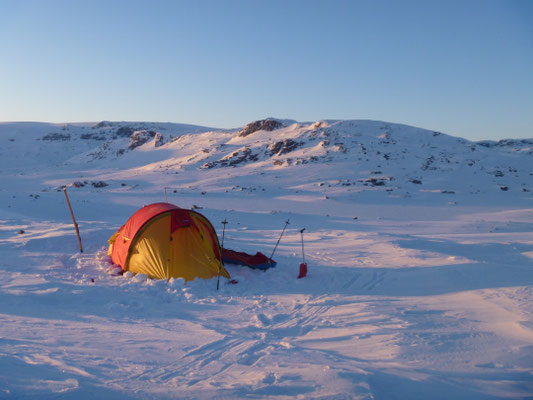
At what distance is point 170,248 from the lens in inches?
341

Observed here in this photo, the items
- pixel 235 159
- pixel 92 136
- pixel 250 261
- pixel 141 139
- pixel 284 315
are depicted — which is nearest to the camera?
pixel 284 315

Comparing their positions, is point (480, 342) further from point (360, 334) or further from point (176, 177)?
point (176, 177)

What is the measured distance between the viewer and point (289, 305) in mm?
7145

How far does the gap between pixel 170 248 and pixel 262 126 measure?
45414mm

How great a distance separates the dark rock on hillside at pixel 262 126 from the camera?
169ft

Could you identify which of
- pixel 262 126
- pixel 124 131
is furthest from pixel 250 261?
pixel 124 131

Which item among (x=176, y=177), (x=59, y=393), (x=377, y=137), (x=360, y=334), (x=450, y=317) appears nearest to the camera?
(x=59, y=393)

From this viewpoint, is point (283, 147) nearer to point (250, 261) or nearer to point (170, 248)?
point (250, 261)

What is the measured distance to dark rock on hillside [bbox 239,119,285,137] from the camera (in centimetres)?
5159

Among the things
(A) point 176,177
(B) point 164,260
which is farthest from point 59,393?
(A) point 176,177

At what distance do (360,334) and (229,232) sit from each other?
10.0m

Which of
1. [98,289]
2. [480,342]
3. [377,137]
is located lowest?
[98,289]

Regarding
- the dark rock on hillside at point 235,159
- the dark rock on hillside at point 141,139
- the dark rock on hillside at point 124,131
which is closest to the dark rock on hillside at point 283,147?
the dark rock on hillside at point 235,159

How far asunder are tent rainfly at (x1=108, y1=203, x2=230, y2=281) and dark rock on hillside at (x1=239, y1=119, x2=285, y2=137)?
43268 mm
